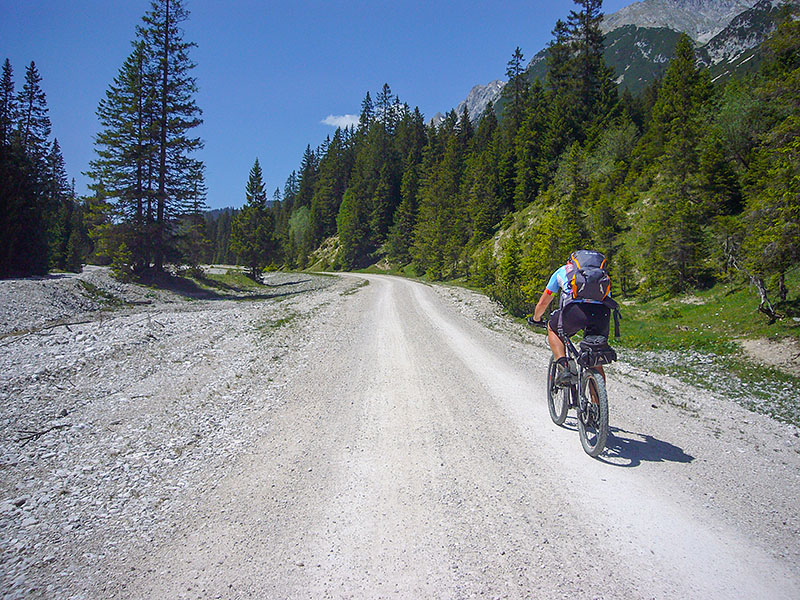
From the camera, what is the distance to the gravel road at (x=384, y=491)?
300 centimetres

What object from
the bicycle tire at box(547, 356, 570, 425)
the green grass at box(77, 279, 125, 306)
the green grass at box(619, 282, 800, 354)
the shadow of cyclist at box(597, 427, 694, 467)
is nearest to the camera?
the shadow of cyclist at box(597, 427, 694, 467)

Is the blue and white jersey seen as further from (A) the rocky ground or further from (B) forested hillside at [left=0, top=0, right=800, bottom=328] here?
(B) forested hillside at [left=0, top=0, right=800, bottom=328]

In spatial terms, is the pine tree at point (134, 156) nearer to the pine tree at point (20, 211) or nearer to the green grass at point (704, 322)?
the pine tree at point (20, 211)

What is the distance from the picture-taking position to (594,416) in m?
4.74

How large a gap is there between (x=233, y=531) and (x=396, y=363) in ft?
20.2

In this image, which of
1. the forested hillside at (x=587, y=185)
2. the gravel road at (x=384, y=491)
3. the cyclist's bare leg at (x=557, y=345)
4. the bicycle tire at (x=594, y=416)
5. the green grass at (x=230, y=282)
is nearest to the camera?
the gravel road at (x=384, y=491)

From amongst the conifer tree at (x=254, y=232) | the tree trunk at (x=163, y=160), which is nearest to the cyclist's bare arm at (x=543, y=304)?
the tree trunk at (x=163, y=160)

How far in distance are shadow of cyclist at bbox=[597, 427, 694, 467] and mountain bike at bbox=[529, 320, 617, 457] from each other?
0.28 m

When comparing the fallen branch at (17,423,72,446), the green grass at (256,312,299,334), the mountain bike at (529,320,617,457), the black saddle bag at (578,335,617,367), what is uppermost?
the black saddle bag at (578,335,617,367)

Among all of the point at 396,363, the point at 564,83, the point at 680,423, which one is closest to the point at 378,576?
the point at 680,423

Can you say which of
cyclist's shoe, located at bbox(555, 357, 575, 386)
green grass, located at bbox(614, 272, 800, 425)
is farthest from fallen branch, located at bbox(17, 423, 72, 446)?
green grass, located at bbox(614, 272, 800, 425)

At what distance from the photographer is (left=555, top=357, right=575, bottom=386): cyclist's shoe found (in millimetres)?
5254

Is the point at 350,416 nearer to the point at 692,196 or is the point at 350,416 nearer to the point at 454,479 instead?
the point at 454,479

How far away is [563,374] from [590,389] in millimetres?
565
